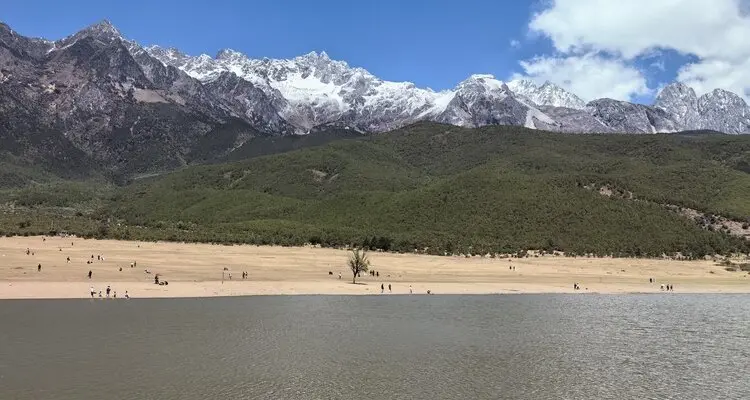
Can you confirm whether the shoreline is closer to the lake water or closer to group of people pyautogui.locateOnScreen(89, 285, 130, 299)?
group of people pyautogui.locateOnScreen(89, 285, 130, 299)

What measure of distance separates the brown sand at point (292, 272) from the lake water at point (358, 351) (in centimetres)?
1039

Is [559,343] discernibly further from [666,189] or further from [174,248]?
[666,189]

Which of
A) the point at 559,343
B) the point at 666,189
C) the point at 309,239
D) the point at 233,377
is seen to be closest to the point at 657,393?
the point at 559,343

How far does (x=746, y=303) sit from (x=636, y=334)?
33988 mm

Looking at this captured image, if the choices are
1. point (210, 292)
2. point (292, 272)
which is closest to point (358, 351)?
point (210, 292)

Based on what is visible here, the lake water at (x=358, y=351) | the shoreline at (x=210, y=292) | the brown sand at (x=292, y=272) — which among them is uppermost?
the brown sand at (x=292, y=272)

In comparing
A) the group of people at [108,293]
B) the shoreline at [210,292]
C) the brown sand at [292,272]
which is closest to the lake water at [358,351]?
the group of people at [108,293]

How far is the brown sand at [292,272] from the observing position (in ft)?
235

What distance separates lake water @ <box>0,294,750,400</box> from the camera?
32.5 m

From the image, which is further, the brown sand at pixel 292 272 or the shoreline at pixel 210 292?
the brown sand at pixel 292 272

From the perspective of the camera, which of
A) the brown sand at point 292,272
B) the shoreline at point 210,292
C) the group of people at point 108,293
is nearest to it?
the shoreline at point 210,292

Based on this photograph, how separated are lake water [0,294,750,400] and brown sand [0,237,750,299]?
34.1 ft

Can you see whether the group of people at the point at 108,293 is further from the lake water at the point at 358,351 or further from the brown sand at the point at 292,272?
the lake water at the point at 358,351

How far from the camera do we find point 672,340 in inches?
1924
